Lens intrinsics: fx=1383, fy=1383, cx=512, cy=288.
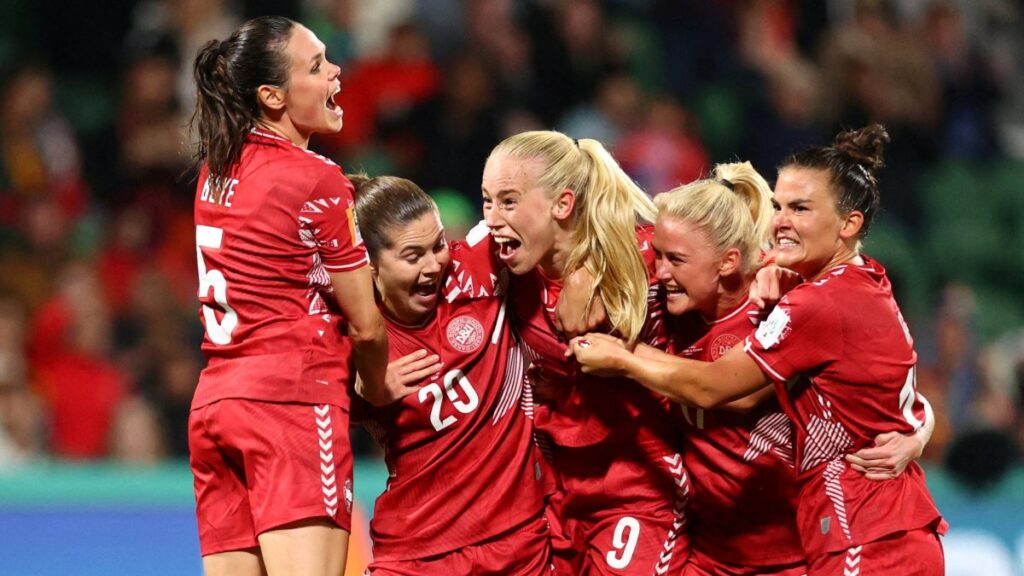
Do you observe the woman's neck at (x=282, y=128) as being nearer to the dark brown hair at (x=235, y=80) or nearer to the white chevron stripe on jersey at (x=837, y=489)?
the dark brown hair at (x=235, y=80)

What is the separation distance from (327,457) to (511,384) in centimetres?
72

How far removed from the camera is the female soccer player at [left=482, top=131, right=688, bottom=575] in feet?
12.8

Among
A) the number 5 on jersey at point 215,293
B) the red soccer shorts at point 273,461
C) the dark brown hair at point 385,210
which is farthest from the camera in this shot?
the dark brown hair at point 385,210

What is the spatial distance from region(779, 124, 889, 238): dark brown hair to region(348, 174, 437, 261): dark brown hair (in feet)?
3.42

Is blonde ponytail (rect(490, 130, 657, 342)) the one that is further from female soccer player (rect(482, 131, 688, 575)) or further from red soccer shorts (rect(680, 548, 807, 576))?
red soccer shorts (rect(680, 548, 807, 576))

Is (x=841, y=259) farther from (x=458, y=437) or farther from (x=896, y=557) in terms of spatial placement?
(x=458, y=437)

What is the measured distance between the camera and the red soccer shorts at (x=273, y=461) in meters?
3.47

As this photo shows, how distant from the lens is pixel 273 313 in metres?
3.55

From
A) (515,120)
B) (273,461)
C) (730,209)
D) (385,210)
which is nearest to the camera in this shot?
(273,461)

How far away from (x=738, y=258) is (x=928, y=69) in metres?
5.51

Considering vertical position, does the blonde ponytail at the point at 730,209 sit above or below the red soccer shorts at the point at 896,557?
above

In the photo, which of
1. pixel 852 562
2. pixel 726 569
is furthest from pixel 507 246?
pixel 852 562

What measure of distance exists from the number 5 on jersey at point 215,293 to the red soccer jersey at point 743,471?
133cm

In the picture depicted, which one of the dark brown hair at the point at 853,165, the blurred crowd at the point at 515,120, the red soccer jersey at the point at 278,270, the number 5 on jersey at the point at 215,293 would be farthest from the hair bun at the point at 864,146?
the blurred crowd at the point at 515,120
